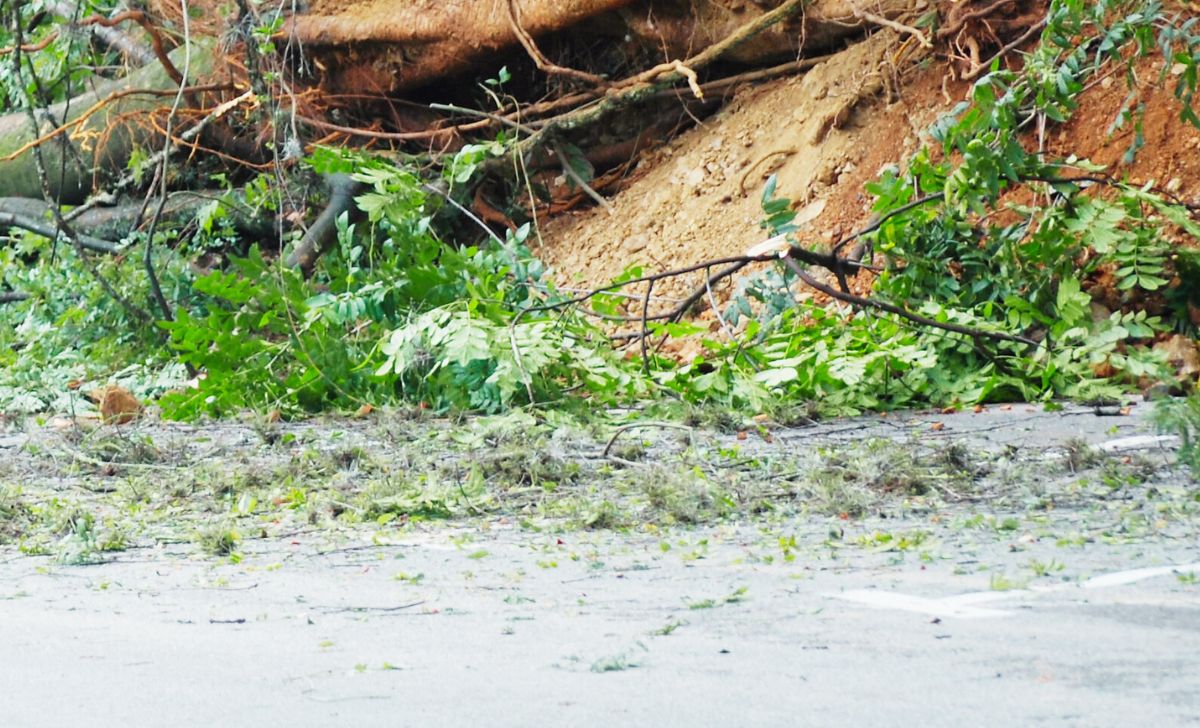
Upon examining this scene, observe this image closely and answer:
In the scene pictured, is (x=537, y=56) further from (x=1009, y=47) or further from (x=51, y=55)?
(x=51, y=55)

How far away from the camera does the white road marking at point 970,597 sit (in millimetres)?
2574

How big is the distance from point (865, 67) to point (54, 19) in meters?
6.82

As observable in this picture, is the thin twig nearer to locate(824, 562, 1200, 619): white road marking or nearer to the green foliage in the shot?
locate(824, 562, 1200, 619): white road marking

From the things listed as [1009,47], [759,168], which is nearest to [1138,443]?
[1009,47]

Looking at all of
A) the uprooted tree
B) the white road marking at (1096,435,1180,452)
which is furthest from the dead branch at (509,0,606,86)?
the white road marking at (1096,435,1180,452)

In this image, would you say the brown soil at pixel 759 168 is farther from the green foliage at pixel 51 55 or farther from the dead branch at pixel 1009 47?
the green foliage at pixel 51 55

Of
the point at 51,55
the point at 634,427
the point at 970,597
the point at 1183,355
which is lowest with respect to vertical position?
the point at 1183,355

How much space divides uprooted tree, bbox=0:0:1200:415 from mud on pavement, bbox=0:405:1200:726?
35.2 inches

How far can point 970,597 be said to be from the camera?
106 inches

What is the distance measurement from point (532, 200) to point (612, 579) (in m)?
6.33

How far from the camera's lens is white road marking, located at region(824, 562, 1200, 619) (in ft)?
8.45

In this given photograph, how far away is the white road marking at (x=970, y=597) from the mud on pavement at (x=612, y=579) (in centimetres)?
1

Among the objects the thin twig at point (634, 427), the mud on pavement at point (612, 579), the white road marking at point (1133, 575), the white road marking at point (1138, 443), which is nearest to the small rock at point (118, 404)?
the mud on pavement at point (612, 579)

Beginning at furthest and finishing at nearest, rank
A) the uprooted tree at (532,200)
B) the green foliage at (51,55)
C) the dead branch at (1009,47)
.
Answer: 1. the green foliage at (51,55)
2. the dead branch at (1009,47)
3. the uprooted tree at (532,200)
